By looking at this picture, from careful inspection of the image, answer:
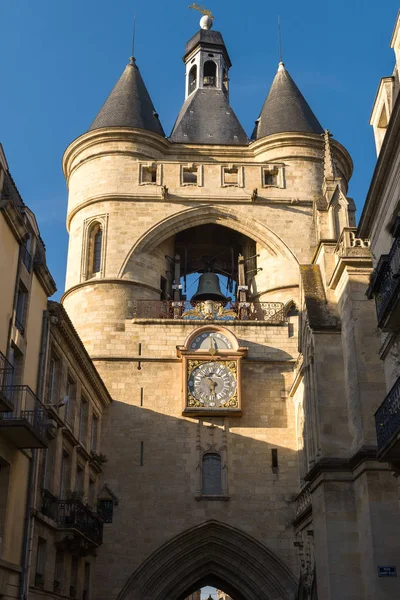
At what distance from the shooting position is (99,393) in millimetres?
21453

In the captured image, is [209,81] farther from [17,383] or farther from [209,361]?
[17,383]

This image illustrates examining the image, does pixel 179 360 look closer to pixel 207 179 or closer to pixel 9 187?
pixel 207 179

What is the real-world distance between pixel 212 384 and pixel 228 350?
3.77ft

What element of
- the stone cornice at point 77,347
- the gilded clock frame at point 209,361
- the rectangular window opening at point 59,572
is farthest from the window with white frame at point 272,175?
the rectangular window opening at point 59,572

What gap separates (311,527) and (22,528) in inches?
277

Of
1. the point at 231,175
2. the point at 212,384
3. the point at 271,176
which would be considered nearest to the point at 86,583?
the point at 212,384

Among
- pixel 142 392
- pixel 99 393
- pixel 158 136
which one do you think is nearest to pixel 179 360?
pixel 142 392

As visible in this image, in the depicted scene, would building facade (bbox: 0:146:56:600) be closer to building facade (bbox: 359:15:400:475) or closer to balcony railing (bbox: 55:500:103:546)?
balcony railing (bbox: 55:500:103:546)

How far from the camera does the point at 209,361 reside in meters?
23.1

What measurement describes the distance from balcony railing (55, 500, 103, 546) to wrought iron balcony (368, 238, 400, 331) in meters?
8.09

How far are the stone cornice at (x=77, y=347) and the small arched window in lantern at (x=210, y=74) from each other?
17120mm

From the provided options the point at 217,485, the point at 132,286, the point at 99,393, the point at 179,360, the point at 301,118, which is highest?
the point at 301,118

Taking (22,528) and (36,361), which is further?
(36,361)

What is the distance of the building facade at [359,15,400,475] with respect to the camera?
11.0 meters
